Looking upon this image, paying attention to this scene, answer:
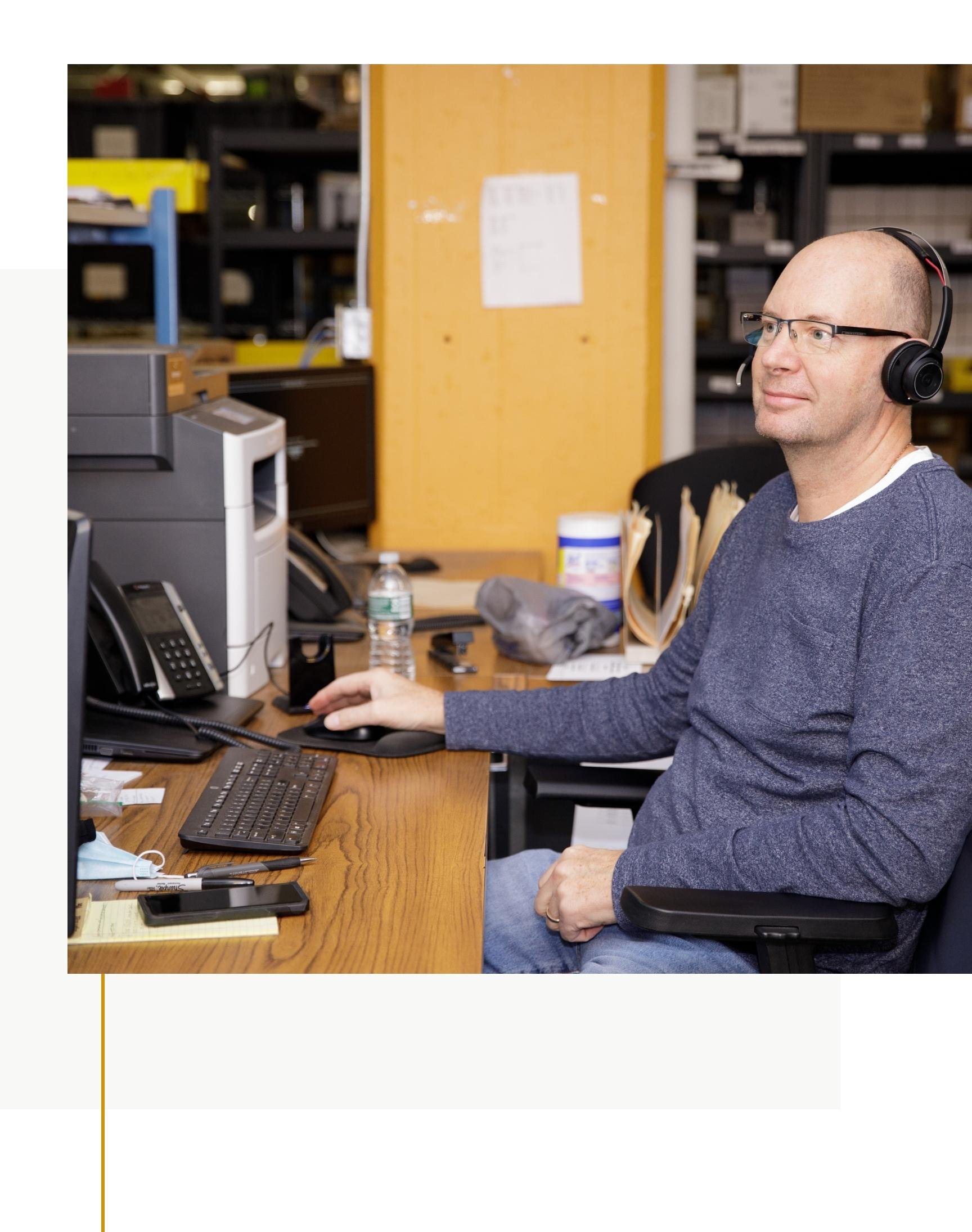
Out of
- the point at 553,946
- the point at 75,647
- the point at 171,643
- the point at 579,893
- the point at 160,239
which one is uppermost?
the point at 160,239

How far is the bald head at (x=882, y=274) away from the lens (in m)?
1.35

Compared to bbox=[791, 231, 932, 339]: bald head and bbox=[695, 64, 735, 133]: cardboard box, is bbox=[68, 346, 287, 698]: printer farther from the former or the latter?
bbox=[695, 64, 735, 133]: cardboard box

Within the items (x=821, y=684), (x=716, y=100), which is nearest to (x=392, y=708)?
(x=821, y=684)

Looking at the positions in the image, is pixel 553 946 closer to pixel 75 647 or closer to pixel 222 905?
pixel 222 905

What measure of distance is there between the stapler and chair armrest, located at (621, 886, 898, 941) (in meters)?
0.94

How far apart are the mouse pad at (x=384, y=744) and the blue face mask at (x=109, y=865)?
18.7 inches

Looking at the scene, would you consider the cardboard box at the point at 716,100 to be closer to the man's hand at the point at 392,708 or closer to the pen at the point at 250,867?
the man's hand at the point at 392,708

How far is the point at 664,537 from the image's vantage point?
9.59 feet

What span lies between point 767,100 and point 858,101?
1.05 ft

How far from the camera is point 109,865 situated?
51.4 inches

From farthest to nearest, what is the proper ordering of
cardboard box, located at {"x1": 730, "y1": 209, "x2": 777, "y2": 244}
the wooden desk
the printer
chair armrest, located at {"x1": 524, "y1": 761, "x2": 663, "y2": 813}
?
1. cardboard box, located at {"x1": 730, "y1": 209, "x2": 777, "y2": 244}
2. the printer
3. chair armrest, located at {"x1": 524, "y1": 761, "x2": 663, "y2": 813}
4. the wooden desk

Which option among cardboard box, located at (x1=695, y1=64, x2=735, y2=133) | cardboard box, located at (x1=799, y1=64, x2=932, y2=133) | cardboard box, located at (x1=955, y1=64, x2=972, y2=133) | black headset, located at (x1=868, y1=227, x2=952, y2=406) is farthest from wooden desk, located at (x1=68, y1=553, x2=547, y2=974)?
cardboard box, located at (x1=955, y1=64, x2=972, y2=133)

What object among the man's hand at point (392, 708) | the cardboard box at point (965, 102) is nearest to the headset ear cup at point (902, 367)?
the man's hand at point (392, 708)

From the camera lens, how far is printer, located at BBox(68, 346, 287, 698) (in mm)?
1951
